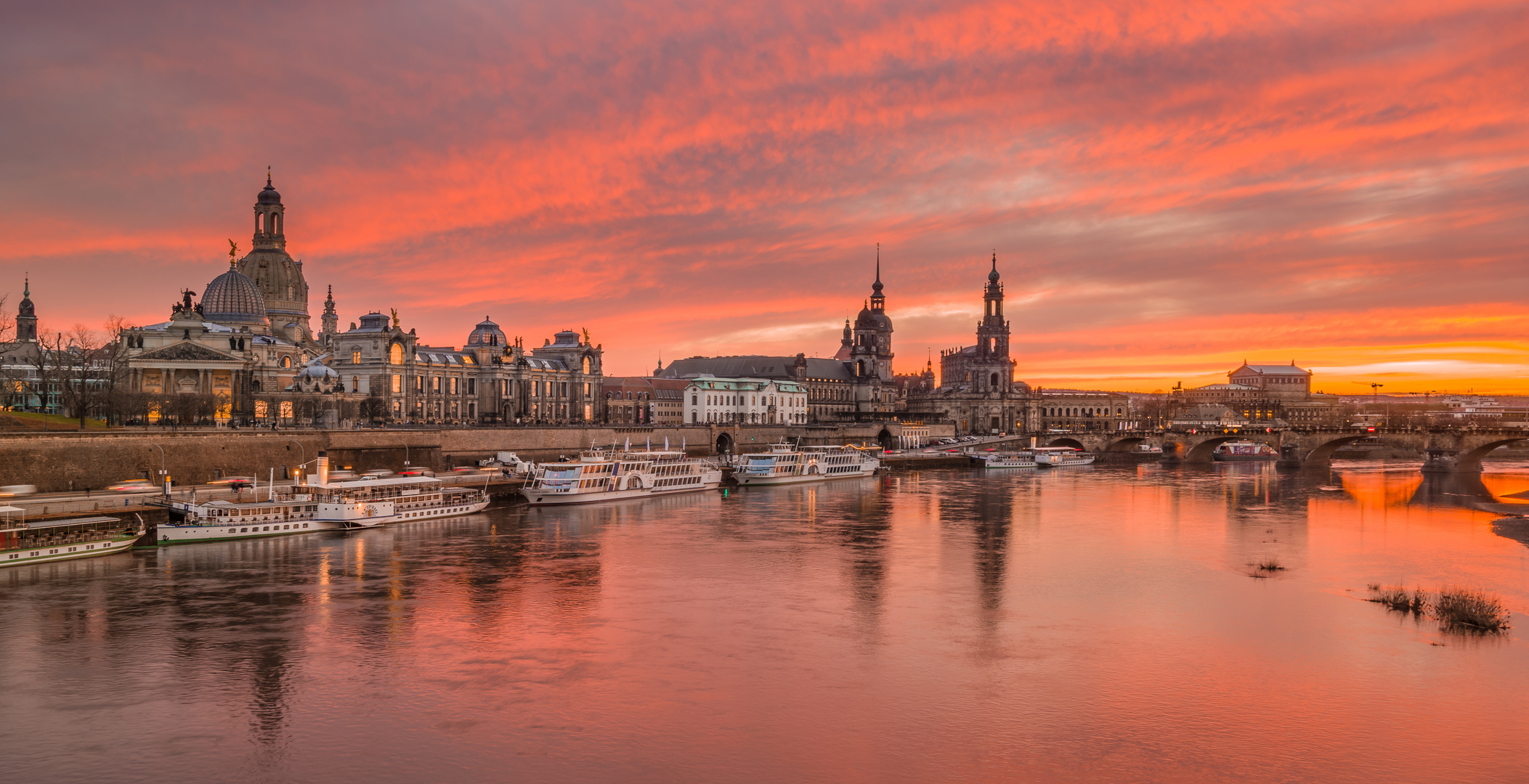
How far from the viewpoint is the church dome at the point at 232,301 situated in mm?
116938

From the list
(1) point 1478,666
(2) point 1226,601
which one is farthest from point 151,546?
(1) point 1478,666

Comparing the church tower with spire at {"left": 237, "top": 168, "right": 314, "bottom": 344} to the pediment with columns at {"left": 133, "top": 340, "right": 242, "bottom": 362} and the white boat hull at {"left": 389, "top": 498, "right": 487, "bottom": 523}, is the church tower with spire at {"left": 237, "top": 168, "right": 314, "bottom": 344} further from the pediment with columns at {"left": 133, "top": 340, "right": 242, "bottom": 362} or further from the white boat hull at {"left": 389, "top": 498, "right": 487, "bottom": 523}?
the white boat hull at {"left": 389, "top": 498, "right": 487, "bottom": 523}

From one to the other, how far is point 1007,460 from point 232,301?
309ft

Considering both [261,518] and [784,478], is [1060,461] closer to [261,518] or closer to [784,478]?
[784,478]

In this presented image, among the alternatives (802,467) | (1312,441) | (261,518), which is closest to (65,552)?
(261,518)

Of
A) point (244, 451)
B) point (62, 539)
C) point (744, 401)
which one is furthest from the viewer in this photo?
point (744, 401)

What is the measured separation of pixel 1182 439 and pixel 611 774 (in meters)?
138

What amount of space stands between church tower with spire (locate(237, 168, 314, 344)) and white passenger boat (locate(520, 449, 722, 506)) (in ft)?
199

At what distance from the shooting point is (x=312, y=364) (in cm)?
11462

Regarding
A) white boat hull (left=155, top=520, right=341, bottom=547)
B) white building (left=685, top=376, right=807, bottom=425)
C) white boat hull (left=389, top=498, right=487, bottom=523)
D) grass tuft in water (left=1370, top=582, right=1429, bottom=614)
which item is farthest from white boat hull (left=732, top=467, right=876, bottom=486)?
grass tuft in water (left=1370, top=582, right=1429, bottom=614)

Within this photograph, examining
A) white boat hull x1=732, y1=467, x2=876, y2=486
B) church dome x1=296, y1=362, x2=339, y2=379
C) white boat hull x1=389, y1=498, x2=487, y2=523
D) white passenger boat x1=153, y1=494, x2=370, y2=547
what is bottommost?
white boat hull x1=732, y1=467, x2=876, y2=486

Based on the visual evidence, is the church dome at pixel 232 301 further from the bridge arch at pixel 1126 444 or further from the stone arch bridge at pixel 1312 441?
the bridge arch at pixel 1126 444

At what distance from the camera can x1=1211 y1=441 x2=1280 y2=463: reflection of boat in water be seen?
145 metres

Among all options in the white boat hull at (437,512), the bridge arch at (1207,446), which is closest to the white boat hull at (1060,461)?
the bridge arch at (1207,446)
